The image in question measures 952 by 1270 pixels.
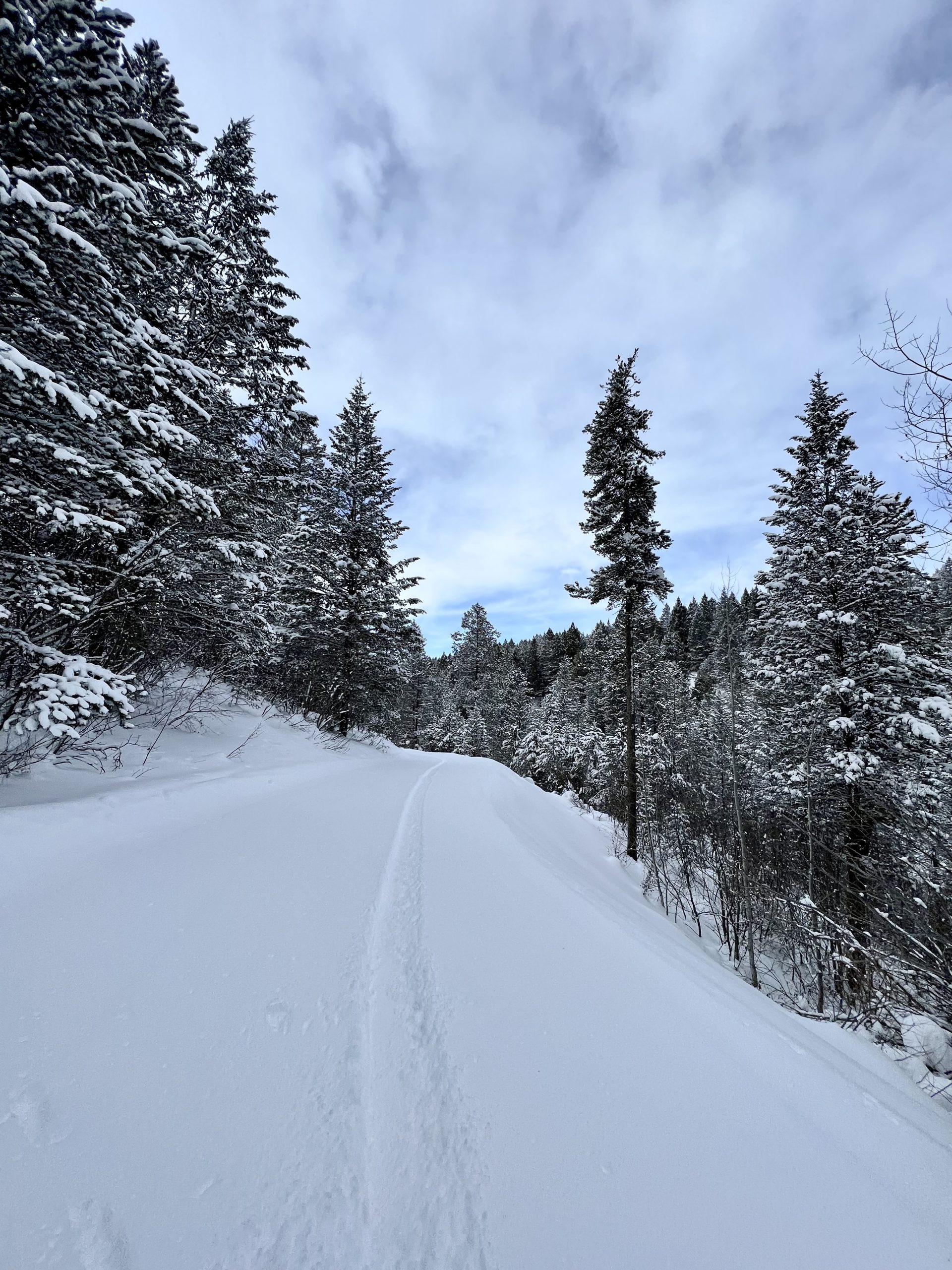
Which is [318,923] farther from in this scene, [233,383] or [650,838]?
[650,838]

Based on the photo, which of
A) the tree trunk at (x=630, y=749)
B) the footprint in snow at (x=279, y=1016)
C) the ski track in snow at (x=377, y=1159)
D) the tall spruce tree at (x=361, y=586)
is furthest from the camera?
the tall spruce tree at (x=361, y=586)

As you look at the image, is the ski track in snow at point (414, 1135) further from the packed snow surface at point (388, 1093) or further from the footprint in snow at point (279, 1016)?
the footprint in snow at point (279, 1016)

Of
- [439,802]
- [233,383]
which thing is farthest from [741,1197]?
[233,383]

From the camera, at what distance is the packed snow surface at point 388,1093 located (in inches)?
A: 56.0

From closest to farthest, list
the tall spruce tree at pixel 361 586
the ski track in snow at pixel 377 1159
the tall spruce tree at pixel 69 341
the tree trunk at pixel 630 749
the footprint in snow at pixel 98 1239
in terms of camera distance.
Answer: the footprint in snow at pixel 98 1239
the ski track in snow at pixel 377 1159
the tall spruce tree at pixel 69 341
the tree trunk at pixel 630 749
the tall spruce tree at pixel 361 586

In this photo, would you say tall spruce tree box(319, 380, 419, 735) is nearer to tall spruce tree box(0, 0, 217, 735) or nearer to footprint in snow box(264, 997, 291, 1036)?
tall spruce tree box(0, 0, 217, 735)

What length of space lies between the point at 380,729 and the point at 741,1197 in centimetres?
1899

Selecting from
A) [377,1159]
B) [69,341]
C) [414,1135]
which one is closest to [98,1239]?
[377,1159]

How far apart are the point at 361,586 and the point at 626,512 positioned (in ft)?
32.7

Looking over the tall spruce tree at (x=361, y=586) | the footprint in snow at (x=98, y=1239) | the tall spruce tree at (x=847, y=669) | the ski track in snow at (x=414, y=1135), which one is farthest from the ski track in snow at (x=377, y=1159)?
the tall spruce tree at (x=361, y=586)

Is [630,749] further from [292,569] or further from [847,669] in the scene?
[292,569]

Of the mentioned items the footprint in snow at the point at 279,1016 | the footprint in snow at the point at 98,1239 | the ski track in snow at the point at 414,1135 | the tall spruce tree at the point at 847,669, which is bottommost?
the ski track in snow at the point at 414,1135

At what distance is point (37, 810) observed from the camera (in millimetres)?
3955

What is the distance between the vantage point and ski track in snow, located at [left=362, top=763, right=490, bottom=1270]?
56.5 inches
